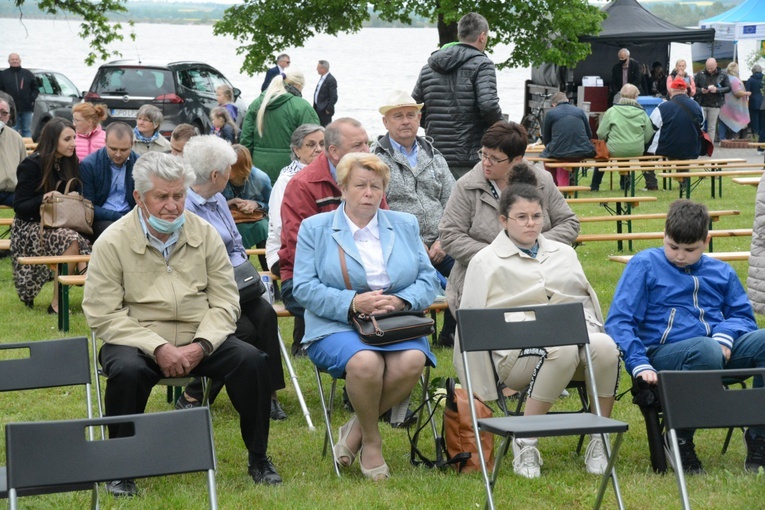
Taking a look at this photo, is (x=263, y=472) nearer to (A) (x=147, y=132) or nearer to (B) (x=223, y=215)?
(B) (x=223, y=215)

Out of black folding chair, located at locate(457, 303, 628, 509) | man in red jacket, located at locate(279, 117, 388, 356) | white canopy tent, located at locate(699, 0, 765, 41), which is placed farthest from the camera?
white canopy tent, located at locate(699, 0, 765, 41)

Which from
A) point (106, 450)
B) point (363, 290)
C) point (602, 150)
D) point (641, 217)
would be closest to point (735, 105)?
point (602, 150)

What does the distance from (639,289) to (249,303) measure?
199cm

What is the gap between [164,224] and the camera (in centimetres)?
475

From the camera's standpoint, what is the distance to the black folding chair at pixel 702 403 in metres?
3.49

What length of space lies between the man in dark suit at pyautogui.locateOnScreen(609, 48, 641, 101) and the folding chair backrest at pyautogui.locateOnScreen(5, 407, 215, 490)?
19.3m

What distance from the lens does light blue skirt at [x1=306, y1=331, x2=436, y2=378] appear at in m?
4.73

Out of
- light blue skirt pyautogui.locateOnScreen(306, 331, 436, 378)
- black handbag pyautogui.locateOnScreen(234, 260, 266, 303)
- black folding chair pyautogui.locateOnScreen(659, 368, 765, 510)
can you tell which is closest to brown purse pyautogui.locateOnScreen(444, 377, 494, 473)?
light blue skirt pyautogui.locateOnScreen(306, 331, 436, 378)

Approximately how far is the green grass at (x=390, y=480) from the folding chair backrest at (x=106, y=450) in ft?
4.38

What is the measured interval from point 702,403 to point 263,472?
2043 mm

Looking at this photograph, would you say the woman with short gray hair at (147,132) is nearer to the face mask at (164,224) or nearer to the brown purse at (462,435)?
the face mask at (164,224)

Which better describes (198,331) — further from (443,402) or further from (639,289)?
(639,289)

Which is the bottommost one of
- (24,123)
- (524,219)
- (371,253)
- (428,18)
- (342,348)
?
(342,348)

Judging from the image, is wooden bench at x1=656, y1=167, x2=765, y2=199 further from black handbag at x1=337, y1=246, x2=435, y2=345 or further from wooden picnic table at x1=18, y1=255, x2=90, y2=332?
black handbag at x1=337, y1=246, x2=435, y2=345
